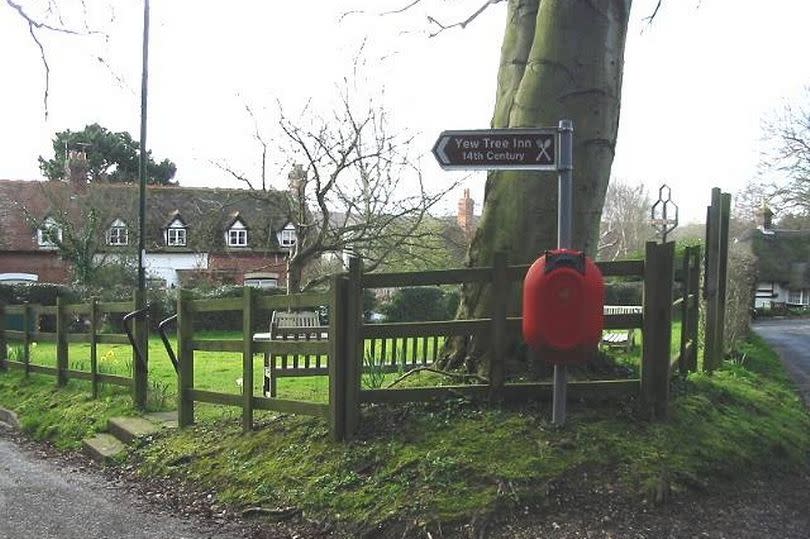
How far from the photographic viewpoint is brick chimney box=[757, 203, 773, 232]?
48.9 metres

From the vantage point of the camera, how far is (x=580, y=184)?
6379 mm

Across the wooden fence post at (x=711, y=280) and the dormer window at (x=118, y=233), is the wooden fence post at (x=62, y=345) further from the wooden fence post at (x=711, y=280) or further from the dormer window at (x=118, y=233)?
the dormer window at (x=118, y=233)

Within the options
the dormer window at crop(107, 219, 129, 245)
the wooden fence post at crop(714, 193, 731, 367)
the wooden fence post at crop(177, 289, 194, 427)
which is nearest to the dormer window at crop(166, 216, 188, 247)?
the dormer window at crop(107, 219, 129, 245)

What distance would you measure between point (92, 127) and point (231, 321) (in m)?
24.2

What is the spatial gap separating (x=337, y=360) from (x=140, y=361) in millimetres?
4163

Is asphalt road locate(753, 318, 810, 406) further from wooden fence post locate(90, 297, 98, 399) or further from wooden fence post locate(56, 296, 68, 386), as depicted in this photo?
wooden fence post locate(56, 296, 68, 386)

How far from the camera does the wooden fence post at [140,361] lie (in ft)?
29.4

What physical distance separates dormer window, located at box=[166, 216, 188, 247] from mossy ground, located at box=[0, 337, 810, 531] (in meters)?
39.7

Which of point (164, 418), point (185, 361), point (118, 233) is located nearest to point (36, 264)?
point (118, 233)

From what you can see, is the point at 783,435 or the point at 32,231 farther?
the point at 32,231

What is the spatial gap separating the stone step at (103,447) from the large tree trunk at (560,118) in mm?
3266

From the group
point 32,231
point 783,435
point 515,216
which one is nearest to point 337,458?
point 515,216

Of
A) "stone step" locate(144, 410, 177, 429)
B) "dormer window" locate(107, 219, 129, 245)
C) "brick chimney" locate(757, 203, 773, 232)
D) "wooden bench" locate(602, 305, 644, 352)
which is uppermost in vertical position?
"brick chimney" locate(757, 203, 773, 232)

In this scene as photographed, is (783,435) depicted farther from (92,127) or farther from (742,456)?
(92,127)
